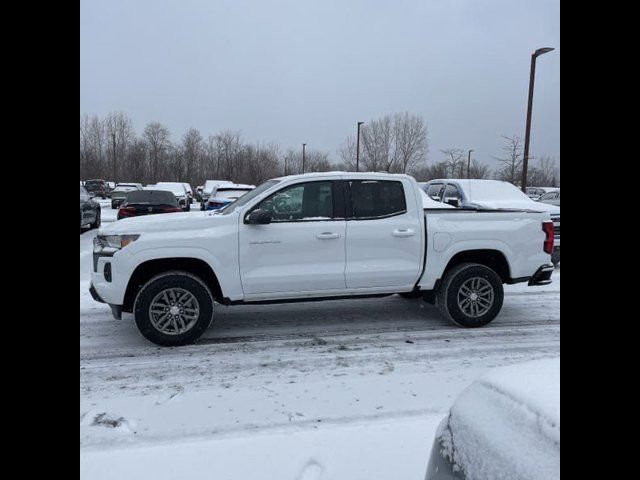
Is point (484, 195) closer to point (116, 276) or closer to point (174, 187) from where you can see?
point (116, 276)

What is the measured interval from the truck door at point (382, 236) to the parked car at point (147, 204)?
9.94m

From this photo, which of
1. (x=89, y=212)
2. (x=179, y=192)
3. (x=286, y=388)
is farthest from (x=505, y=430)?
(x=179, y=192)

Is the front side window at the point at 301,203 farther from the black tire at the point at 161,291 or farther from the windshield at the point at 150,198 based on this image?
the windshield at the point at 150,198

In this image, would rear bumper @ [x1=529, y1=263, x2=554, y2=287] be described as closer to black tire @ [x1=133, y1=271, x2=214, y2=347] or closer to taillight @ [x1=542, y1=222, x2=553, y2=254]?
taillight @ [x1=542, y1=222, x2=553, y2=254]

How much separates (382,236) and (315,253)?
A: 796 millimetres

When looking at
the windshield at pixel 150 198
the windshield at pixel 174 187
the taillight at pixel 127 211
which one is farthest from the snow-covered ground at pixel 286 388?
the windshield at pixel 174 187

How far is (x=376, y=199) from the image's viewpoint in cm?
621

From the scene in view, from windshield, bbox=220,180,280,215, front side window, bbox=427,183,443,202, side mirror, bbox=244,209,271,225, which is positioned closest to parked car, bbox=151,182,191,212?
front side window, bbox=427,183,443,202

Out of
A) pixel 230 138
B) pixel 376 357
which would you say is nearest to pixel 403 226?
pixel 376 357

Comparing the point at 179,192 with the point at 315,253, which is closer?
the point at 315,253

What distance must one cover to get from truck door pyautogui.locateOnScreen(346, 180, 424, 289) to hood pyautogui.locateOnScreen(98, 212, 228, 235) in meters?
1.48

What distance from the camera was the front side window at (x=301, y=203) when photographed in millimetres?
5871
